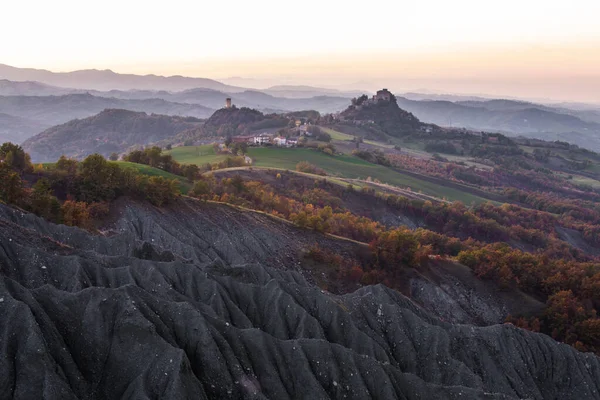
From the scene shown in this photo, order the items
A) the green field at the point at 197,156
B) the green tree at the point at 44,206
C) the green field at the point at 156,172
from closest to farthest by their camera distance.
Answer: the green tree at the point at 44,206
the green field at the point at 156,172
the green field at the point at 197,156

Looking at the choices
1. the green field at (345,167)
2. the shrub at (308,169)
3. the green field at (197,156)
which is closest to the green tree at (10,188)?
the shrub at (308,169)

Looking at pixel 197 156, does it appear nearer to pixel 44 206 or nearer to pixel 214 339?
pixel 44 206

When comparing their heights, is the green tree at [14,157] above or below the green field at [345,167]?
above

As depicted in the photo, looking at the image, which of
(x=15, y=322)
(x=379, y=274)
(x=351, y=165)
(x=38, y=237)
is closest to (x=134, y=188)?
(x=38, y=237)

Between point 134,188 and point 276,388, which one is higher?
point 134,188

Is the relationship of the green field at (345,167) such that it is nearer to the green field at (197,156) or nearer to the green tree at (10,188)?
the green field at (197,156)

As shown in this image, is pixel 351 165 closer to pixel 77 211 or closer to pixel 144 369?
pixel 77 211

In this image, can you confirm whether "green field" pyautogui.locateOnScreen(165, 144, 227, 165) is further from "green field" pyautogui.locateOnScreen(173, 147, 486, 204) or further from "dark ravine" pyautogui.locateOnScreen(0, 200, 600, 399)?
"dark ravine" pyautogui.locateOnScreen(0, 200, 600, 399)
